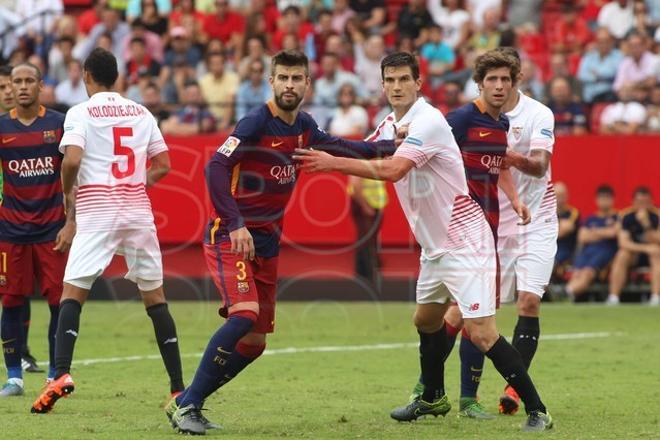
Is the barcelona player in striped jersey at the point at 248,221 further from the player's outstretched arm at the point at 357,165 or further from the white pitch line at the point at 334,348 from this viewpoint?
the white pitch line at the point at 334,348

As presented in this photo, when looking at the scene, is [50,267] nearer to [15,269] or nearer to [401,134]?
[15,269]

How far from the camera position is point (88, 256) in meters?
9.84

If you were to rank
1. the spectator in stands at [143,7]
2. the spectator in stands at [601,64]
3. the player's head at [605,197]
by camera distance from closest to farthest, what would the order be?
the player's head at [605,197] → the spectator in stands at [601,64] → the spectator in stands at [143,7]

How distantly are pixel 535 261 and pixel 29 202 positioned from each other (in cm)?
422

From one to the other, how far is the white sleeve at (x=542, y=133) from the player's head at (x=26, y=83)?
410 centimetres

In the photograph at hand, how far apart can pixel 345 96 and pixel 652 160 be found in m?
4.80

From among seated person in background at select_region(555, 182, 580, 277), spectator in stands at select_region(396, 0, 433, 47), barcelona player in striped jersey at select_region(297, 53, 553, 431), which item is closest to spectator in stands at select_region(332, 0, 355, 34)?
spectator in stands at select_region(396, 0, 433, 47)

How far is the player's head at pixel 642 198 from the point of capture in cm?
1995

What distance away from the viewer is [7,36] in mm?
24422

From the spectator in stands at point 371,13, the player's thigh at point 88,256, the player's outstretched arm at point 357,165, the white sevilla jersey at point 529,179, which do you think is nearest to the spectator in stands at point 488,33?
the spectator in stands at point 371,13

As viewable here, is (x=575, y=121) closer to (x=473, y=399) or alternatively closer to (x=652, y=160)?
(x=652, y=160)

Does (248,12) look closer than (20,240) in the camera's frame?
No

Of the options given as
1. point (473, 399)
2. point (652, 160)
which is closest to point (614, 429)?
point (473, 399)

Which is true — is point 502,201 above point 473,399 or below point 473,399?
above
